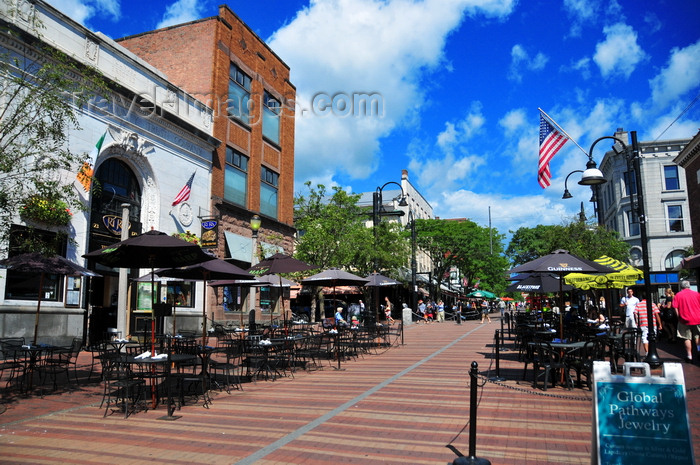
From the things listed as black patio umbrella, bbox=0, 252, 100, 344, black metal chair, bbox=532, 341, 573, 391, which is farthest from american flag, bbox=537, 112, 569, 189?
black patio umbrella, bbox=0, 252, 100, 344

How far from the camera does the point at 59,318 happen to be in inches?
583

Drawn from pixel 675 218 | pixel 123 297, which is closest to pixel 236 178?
pixel 123 297

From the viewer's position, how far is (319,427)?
6.54 meters

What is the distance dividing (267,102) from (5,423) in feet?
81.2

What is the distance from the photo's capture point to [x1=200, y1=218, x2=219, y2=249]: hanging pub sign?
70.3 feet

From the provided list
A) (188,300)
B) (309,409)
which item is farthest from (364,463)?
(188,300)

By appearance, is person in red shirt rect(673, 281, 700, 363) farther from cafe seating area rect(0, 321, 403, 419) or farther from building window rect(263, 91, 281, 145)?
building window rect(263, 91, 281, 145)

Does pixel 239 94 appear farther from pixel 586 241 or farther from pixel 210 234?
pixel 586 241

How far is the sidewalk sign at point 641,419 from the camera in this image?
12.5 feet

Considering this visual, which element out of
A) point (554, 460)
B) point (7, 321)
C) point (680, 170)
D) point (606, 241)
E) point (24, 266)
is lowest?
point (554, 460)

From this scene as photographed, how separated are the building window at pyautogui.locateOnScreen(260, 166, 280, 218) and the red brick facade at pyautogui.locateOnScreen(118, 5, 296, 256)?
418mm

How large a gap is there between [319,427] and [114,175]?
1496cm

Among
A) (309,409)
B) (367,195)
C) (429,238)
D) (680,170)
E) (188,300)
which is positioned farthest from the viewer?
(367,195)

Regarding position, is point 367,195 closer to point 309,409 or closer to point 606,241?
point 606,241
